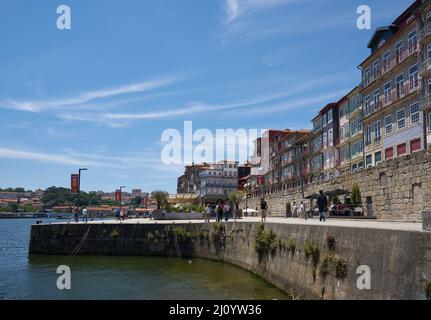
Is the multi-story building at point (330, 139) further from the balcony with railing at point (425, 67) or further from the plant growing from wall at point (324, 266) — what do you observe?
the plant growing from wall at point (324, 266)

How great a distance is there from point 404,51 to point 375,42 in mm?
7953

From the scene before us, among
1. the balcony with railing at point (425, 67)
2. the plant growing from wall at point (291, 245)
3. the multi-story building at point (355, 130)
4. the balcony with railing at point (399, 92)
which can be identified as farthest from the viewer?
the multi-story building at point (355, 130)

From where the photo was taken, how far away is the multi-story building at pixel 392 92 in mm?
38031

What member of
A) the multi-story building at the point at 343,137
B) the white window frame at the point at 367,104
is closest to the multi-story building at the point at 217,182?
the multi-story building at the point at 343,137

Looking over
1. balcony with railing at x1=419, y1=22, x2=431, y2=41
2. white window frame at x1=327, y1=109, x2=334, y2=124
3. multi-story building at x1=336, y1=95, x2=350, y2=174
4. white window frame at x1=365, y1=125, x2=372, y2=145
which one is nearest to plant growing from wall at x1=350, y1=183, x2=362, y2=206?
balcony with railing at x1=419, y1=22, x2=431, y2=41

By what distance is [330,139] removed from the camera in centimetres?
6569

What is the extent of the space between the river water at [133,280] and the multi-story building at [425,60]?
19.8 meters

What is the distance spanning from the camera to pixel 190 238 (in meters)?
34.5

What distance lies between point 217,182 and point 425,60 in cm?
9445

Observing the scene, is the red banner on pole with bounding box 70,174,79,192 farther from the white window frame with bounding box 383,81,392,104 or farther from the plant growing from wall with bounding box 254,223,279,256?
the white window frame with bounding box 383,81,392,104

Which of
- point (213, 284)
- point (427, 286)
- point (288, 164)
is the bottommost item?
point (213, 284)

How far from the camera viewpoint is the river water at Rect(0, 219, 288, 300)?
2014 cm
